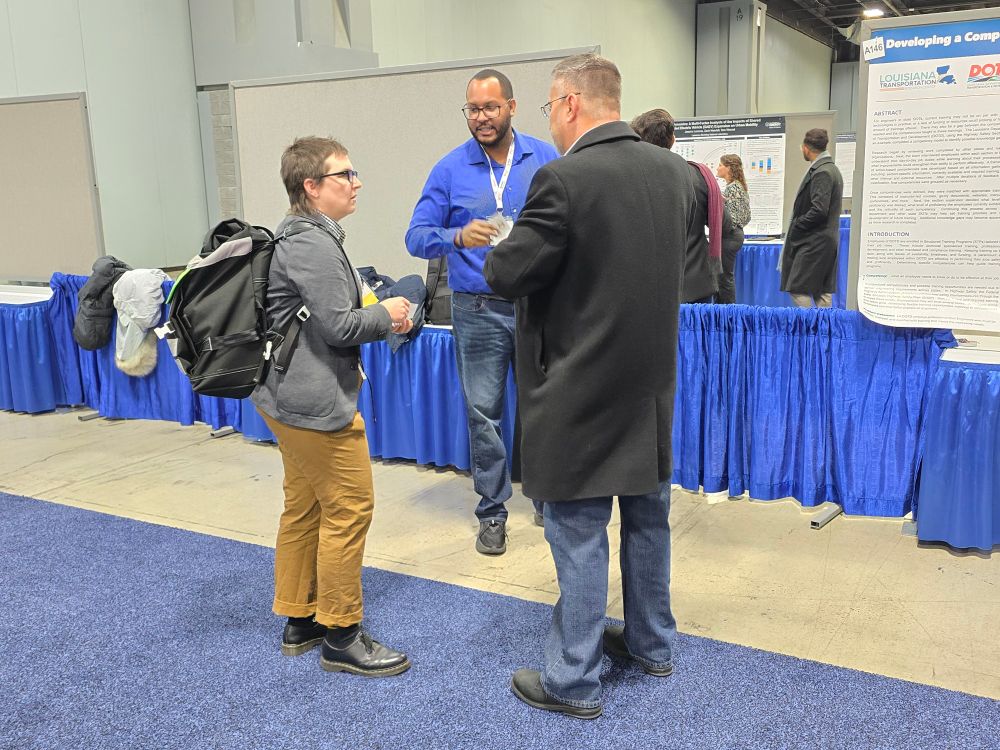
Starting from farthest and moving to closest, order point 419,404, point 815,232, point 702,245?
point 815,232 → point 419,404 → point 702,245

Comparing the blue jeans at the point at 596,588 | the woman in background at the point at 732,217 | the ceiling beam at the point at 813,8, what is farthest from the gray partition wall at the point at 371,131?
the ceiling beam at the point at 813,8

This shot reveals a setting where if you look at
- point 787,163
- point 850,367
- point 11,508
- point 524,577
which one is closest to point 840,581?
point 850,367

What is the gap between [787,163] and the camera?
7844 millimetres

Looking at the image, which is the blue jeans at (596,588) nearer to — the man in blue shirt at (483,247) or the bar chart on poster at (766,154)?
the man in blue shirt at (483,247)

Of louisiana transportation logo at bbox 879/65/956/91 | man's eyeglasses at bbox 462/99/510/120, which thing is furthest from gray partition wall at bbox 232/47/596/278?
louisiana transportation logo at bbox 879/65/956/91

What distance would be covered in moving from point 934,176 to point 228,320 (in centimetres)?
220

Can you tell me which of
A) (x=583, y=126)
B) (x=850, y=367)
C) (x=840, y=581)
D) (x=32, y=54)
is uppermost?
(x=32, y=54)

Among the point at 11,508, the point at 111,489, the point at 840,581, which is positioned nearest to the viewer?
the point at 840,581

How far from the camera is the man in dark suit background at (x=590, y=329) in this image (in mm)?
1769

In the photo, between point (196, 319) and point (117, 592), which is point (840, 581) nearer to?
point (196, 319)

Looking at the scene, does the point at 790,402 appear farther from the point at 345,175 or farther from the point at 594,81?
the point at 345,175

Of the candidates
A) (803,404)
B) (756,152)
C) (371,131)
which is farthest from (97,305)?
(756,152)

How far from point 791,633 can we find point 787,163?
6292 mm

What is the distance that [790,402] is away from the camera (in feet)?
10.4
